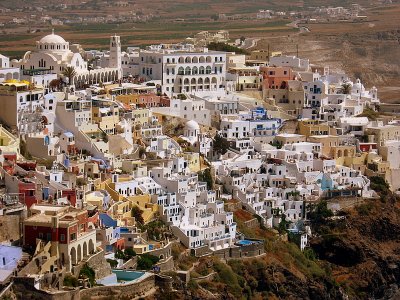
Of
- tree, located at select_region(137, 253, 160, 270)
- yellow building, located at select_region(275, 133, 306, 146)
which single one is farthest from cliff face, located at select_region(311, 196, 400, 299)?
tree, located at select_region(137, 253, 160, 270)

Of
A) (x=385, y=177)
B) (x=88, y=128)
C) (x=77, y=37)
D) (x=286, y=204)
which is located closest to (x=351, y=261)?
(x=286, y=204)

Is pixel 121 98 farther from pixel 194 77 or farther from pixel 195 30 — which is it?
pixel 195 30

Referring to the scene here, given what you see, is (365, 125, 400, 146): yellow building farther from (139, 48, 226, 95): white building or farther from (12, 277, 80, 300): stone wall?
(12, 277, 80, 300): stone wall

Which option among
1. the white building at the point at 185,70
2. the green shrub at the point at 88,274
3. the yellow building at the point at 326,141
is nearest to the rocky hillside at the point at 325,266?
the green shrub at the point at 88,274

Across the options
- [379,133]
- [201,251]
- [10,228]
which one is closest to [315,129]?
[379,133]

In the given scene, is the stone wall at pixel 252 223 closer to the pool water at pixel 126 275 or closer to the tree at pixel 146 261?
the tree at pixel 146 261

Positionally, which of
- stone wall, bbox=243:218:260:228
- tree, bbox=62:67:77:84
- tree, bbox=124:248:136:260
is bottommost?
stone wall, bbox=243:218:260:228
